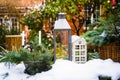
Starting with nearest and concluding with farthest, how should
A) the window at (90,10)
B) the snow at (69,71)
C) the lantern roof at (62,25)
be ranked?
the snow at (69,71), the lantern roof at (62,25), the window at (90,10)

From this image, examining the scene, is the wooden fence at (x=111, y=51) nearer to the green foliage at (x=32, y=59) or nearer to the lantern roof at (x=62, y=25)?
the lantern roof at (x=62, y=25)

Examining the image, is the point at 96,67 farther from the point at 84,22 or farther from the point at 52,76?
the point at 84,22

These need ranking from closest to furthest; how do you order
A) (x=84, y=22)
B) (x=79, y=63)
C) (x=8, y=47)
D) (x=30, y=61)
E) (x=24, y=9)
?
(x=30, y=61) → (x=79, y=63) → (x=8, y=47) → (x=84, y=22) → (x=24, y=9)

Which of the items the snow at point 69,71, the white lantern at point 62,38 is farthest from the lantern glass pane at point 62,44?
the snow at point 69,71

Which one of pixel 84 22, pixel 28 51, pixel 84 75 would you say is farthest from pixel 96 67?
pixel 84 22

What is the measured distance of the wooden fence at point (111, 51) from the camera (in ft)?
27.3

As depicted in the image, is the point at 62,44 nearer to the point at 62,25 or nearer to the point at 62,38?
the point at 62,38

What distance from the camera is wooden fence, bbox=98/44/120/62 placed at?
27.3 ft

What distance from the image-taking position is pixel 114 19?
8.51 m

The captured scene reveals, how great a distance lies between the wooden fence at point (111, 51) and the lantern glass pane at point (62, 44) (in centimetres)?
119

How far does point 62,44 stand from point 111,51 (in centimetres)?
137

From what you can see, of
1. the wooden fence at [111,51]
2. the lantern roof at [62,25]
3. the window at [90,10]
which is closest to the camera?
the lantern roof at [62,25]

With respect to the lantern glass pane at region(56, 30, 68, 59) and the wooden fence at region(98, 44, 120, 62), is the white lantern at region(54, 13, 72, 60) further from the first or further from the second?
the wooden fence at region(98, 44, 120, 62)

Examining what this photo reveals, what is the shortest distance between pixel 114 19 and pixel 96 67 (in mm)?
1553
